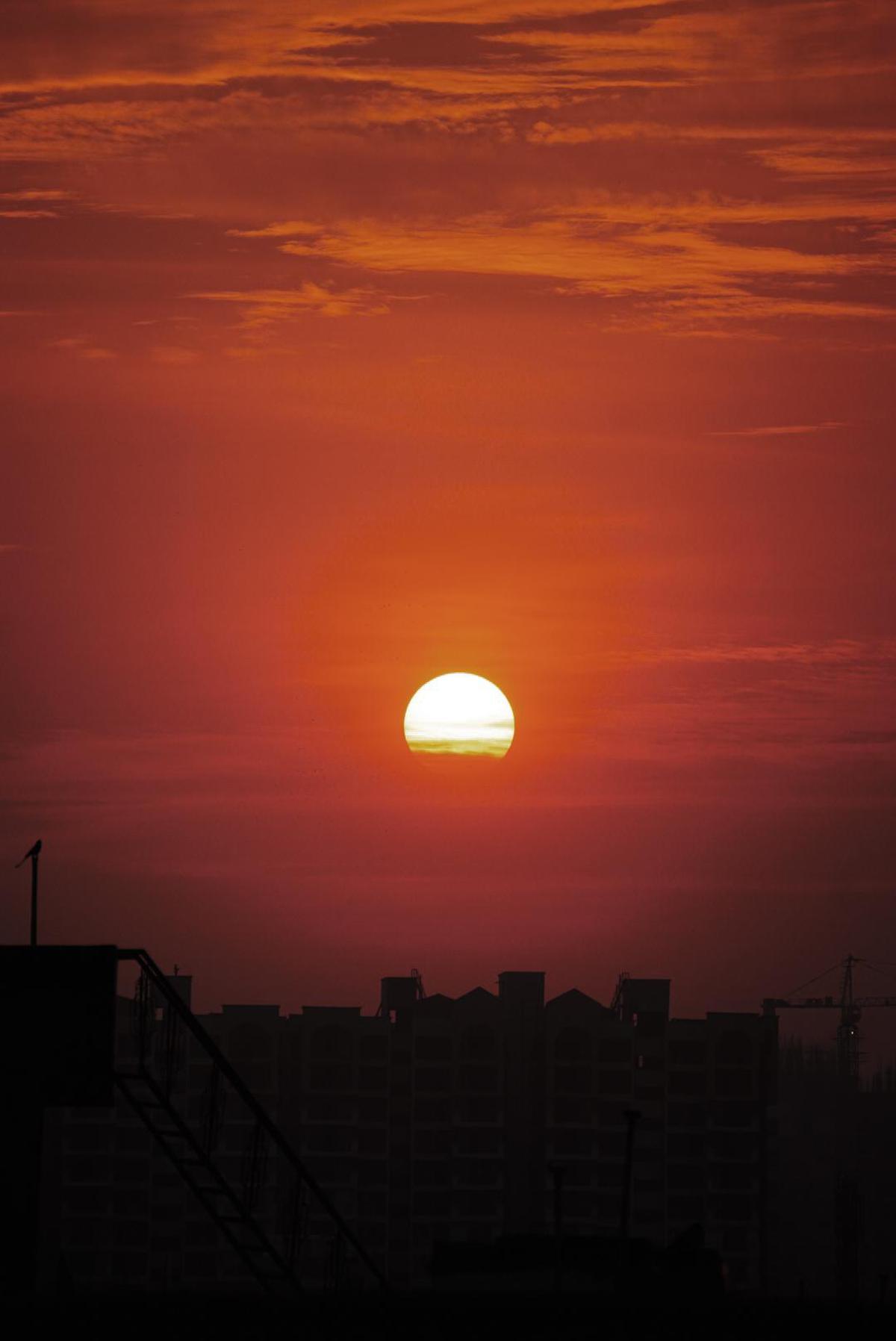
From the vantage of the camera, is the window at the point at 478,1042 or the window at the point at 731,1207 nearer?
the window at the point at 478,1042

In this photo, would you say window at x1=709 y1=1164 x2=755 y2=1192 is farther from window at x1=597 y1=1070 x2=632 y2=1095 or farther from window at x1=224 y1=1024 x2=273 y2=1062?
window at x1=224 y1=1024 x2=273 y2=1062

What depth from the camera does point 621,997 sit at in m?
149

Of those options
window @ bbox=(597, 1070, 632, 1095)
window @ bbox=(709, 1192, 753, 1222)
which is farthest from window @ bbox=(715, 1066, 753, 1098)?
window @ bbox=(709, 1192, 753, 1222)

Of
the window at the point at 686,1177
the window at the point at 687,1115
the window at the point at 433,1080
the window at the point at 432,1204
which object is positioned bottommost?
the window at the point at 432,1204

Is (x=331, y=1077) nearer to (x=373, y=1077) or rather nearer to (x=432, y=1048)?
(x=373, y=1077)

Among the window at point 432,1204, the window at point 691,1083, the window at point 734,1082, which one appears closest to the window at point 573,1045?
the window at point 691,1083

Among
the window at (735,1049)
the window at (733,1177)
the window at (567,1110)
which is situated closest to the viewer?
the window at (735,1049)

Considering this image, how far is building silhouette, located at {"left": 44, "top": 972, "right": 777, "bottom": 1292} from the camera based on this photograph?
14138 cm

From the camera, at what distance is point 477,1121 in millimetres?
143375

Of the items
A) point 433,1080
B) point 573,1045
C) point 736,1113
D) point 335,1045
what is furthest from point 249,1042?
point 736,1113

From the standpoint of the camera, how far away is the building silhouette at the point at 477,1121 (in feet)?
464

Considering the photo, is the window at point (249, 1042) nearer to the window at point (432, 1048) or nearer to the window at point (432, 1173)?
the window at point (432, 1048)

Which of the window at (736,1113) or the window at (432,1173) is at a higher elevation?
the window at (736,1113)

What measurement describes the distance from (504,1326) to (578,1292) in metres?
9.55
